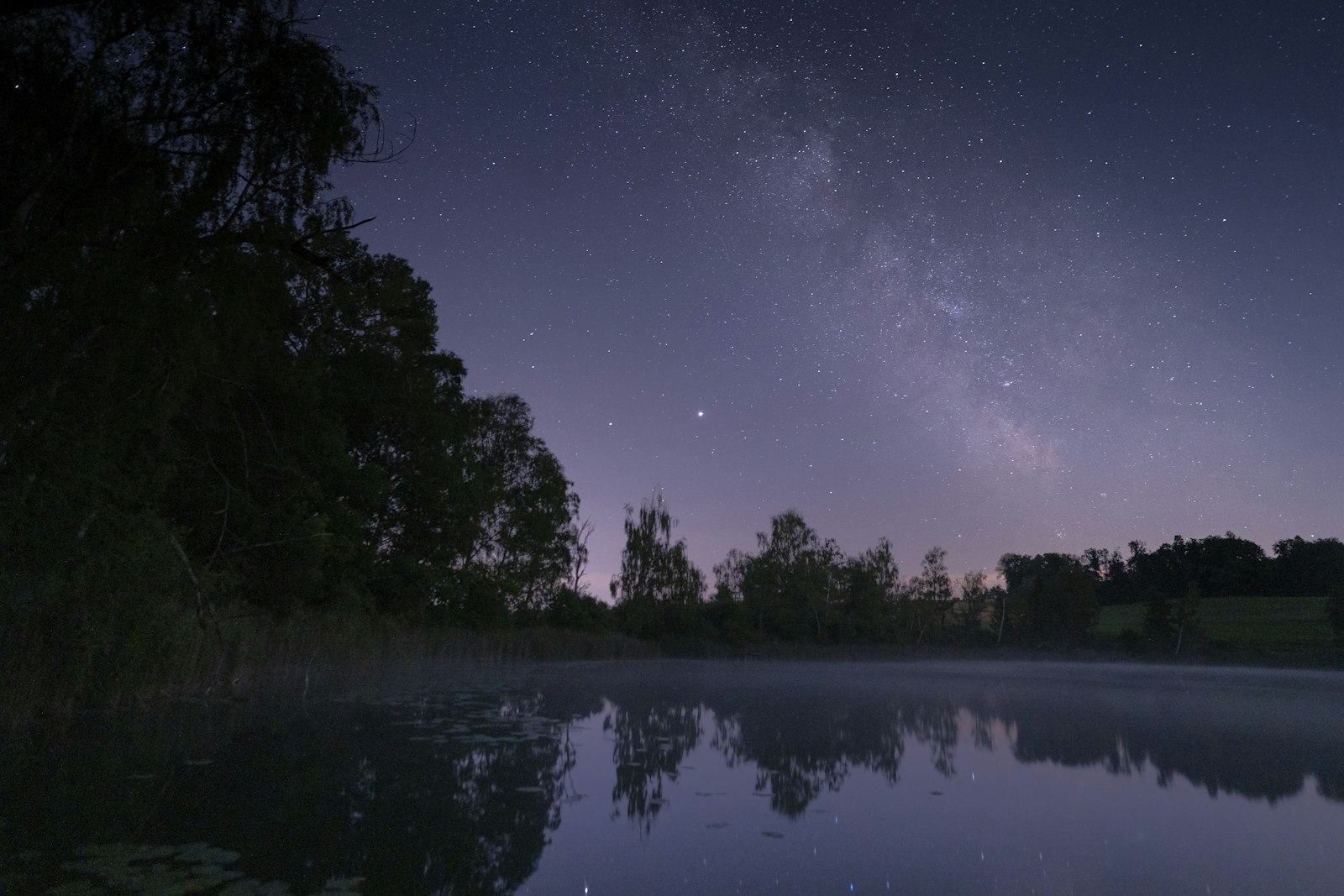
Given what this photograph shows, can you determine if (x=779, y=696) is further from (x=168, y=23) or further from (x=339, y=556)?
(x=168, y=23)

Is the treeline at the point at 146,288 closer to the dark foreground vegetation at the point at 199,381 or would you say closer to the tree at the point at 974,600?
the dark foreground vegetation at the point at 199,381

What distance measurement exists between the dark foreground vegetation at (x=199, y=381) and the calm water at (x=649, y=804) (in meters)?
2.02

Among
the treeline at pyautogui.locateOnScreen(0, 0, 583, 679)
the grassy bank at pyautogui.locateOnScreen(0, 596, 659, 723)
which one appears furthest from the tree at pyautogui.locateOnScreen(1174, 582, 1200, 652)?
the treeline at pyautogui.locateOnScreen(0, 0, 583, 679)

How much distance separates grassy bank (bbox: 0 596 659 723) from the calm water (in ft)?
2.13

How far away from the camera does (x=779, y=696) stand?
18.8m

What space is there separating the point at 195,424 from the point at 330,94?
832 cm

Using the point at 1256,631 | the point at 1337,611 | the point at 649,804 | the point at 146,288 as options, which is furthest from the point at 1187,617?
the point at 146,288

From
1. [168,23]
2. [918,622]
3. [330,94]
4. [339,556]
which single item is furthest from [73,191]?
[918,622]

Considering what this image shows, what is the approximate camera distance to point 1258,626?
69.4 metres

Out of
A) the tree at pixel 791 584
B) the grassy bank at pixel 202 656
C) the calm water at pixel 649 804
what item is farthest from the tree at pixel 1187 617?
the grassy bank at pixel 202 656

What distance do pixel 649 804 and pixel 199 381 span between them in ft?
27.5

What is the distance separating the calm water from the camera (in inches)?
193

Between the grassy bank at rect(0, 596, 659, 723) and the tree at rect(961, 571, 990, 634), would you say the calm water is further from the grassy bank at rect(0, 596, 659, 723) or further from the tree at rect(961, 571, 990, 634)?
the tree at rect(961, 571, 990, 634)

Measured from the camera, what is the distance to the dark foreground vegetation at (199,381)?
754 centimetres
